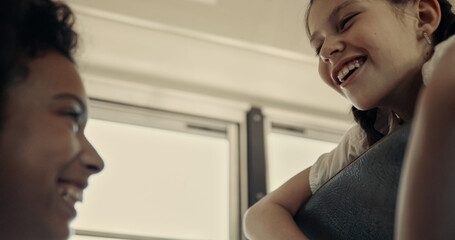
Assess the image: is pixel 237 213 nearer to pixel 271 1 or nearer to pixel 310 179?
pixel 271 1

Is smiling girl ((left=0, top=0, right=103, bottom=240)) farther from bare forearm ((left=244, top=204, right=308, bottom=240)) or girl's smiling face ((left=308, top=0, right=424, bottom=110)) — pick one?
girl's smiling face ((left=308, top=0, right=424, bottom=110))

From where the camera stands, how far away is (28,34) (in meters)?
0.77

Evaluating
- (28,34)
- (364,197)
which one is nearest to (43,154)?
(28,34)

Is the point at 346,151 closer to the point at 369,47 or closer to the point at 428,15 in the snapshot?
the point at 369,47

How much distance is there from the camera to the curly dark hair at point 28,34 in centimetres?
70

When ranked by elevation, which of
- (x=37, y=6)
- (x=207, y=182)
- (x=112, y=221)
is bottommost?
(x=112, y=221)

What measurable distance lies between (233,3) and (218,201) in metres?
1.08

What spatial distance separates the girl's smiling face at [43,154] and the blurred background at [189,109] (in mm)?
1745

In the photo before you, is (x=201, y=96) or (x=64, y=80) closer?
(x=64, y=80)

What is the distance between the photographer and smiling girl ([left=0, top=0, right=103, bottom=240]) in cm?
68

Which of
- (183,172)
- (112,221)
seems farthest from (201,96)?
(112,221)

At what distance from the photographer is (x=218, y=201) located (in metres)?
2.70

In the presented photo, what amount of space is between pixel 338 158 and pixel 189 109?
186cm

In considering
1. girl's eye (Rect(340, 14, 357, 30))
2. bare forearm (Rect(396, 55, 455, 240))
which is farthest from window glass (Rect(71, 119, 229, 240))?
bare forearm (Rect(396, 55, 455, 240))
